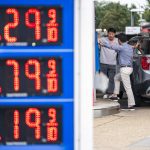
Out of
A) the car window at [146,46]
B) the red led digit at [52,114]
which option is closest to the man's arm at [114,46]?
the car window at [146,46]

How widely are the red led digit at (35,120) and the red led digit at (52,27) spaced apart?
68 cm

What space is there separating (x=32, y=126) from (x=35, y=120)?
0.06 metres

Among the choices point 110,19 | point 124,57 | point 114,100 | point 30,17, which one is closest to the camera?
point 30,17

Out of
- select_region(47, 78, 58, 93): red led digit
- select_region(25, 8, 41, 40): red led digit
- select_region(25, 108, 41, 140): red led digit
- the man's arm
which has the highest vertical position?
select_region(25, 8, 41, 40): red led digit

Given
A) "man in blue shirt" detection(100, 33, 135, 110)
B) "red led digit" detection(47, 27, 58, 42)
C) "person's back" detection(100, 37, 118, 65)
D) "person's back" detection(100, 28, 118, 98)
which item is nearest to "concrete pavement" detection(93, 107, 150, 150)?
"man in blue shirt" detection(100, 33, 135, 110)

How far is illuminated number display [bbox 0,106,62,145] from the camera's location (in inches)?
216

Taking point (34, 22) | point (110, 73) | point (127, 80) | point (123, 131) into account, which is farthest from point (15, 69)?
point (110, 73)

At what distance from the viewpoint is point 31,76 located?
5.43 metres

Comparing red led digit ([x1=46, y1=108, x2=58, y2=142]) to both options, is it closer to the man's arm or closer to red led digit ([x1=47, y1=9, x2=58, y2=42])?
red led digit ([x1=47, y1=9, x2=58, y2=42])

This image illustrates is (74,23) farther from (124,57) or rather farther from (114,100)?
(114,100)

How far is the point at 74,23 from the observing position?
538 centimetres

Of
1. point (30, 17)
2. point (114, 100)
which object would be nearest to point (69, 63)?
point (30, 17)

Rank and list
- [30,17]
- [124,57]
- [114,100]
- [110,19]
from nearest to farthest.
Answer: [30,17] < [124,57] < [114,100] < [110,19]

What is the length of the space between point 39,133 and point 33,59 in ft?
2.24
